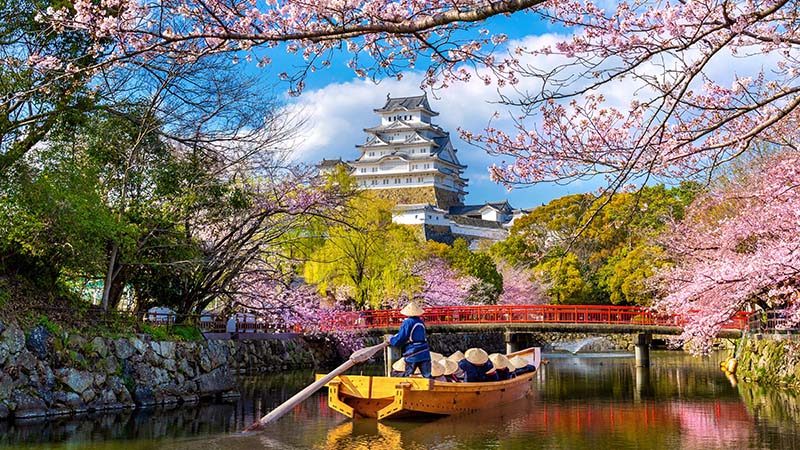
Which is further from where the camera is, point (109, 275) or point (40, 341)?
point (109, 275)

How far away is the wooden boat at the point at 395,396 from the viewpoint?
11008 mm

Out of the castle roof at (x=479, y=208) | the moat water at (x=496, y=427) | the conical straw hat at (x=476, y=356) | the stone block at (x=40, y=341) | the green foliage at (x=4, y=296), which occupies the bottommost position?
the moat water at (x=496, y=427)

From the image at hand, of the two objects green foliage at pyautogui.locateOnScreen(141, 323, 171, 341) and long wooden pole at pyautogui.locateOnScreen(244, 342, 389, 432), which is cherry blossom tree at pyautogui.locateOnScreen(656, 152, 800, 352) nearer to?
long wooden pole at pyautogui.locateOnScreen(244, 342, 389, 432)

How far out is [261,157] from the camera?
49.1ft

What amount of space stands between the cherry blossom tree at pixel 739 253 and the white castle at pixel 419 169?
38926mm

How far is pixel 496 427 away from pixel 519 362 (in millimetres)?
3939

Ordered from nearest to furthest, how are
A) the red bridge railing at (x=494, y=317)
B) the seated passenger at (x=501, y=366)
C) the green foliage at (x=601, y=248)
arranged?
1. the seated passenger at (x=501, y=366)
2. the red bridge railing at (x=494, y=317)
3. the green foliage at (x=601, y=248)

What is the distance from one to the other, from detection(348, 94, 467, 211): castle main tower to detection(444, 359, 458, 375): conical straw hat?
48.9 m

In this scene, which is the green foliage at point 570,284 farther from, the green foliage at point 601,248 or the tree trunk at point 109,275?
the tree trunk at point 109,275

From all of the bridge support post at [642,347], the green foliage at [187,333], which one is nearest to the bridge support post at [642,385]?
the bridge support post at [642,347]

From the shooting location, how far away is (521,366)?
14.8 m

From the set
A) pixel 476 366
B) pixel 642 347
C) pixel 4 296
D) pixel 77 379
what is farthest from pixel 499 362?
pixel 642 347

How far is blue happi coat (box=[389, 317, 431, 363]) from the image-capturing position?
36.4 feet

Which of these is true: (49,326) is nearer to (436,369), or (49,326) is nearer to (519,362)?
(436,369)
